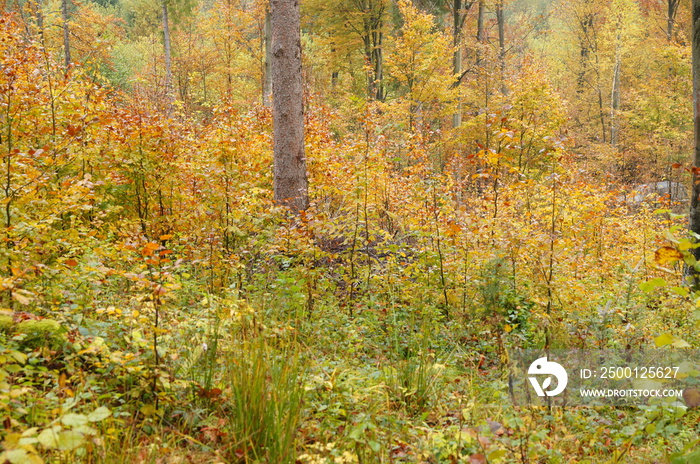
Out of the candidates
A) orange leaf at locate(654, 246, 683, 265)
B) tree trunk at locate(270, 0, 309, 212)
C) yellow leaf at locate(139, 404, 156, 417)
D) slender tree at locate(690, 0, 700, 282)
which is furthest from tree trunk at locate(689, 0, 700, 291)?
yellow leaf at locate(139, 404, 156, 417)

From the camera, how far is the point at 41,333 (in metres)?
3.00

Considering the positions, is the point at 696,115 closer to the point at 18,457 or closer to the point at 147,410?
the point at 147,410

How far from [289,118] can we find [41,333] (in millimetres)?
4566

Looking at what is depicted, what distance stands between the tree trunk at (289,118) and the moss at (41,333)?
3907 mm

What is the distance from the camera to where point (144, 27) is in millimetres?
36500

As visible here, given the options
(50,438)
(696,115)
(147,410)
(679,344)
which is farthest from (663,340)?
(696,115)

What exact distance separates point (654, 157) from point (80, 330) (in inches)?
1049

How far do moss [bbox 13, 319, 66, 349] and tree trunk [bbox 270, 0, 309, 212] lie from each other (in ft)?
12.8

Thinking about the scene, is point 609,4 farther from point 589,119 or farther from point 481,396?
point 481,396

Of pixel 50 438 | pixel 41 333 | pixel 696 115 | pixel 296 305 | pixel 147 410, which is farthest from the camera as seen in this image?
pixel 696 115

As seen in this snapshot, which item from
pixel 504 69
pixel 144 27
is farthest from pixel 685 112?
pixel 144 27

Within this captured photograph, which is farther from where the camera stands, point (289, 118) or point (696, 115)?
point (289, 118)

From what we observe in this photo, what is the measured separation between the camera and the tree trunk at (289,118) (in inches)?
263

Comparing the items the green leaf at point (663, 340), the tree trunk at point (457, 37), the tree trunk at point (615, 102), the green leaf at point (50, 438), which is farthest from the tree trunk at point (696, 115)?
the tree trunk at point (615, 102)
